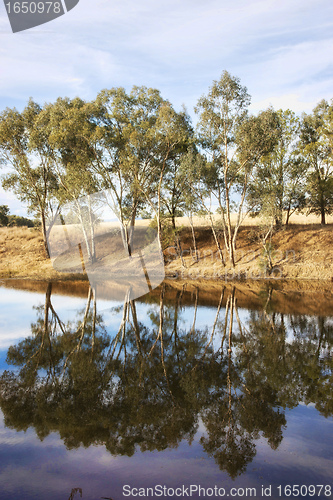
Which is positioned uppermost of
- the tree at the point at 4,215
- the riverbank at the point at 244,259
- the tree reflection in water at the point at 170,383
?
the tree at the point at 4,215

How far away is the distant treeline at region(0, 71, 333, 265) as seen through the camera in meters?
27.3

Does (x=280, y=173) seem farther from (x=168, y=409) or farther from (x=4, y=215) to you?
(x=4, y=215)

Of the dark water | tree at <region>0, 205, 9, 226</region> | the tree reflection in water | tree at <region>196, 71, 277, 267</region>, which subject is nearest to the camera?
the dark water

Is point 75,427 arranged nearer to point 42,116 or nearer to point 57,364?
point 57,364

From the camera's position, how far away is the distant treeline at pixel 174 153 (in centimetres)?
2731

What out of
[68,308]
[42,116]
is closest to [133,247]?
[42,116]

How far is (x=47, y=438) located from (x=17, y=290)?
19744 millimetres

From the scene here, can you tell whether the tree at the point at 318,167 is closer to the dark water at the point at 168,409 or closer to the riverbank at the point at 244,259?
the riverbank at the point at 244,259

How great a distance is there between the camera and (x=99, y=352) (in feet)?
35.5

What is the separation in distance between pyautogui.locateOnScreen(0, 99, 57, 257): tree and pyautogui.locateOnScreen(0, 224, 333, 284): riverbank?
474cm

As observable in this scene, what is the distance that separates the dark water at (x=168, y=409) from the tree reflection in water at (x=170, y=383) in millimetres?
29

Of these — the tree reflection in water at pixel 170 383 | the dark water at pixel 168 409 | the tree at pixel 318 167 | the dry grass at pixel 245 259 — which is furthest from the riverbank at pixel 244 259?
the tree reflection in water at pixel 170 383

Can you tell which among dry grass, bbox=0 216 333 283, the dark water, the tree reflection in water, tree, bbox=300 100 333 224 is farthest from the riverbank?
the tree reflection in water

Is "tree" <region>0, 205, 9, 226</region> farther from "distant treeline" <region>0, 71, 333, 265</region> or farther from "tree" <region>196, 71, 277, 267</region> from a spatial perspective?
"tree" <region>196, 71, 277, 267</region>
